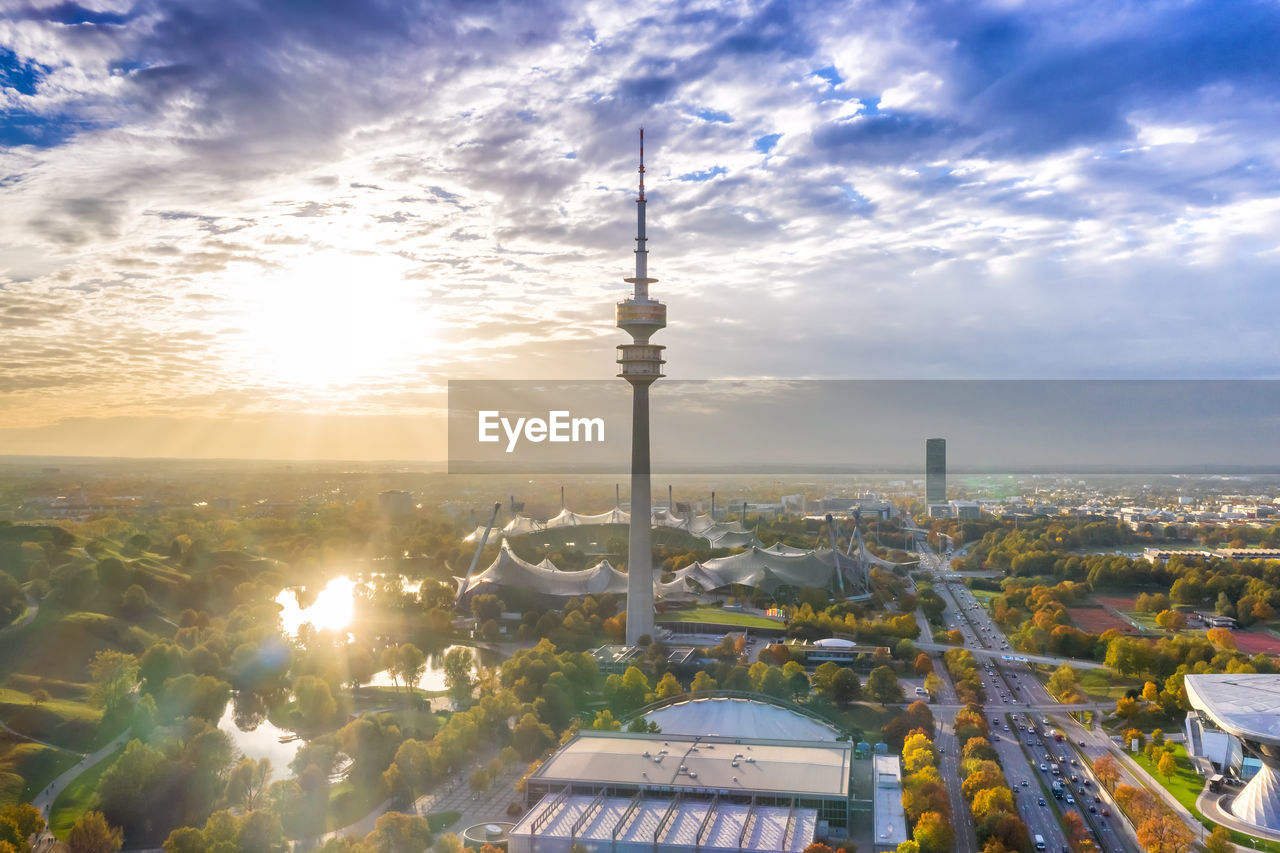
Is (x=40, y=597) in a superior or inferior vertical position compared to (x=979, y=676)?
superior

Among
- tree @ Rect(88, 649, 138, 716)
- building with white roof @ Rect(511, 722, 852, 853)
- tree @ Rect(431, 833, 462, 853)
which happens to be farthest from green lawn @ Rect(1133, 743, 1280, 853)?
tree @ Rect(88, 649, 138, 716)

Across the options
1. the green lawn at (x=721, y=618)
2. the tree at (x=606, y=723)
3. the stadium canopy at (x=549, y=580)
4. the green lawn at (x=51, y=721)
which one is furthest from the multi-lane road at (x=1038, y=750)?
the green lawn at (x=51, y=721)

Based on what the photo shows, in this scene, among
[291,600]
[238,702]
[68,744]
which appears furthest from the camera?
[291,600]

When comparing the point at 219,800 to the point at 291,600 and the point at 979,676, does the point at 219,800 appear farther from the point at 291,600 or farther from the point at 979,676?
the point at 291,600

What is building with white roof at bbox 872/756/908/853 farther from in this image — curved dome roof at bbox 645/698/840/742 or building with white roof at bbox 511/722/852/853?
curved dome roof at bbox 645/698/840/742

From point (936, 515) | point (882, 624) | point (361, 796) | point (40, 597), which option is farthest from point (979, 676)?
point (936, 515)

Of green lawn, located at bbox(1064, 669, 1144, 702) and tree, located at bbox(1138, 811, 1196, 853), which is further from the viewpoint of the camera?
green lawn, located at bbox(1064, 669, 1144, 702)
